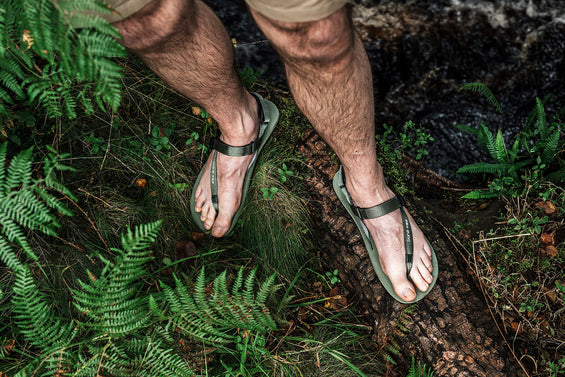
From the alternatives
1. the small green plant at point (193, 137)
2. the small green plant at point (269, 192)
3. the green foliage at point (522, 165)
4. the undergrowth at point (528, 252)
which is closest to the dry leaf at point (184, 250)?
the small green plant at point (269, 192)

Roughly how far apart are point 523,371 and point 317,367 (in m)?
1.22

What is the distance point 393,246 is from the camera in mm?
2418

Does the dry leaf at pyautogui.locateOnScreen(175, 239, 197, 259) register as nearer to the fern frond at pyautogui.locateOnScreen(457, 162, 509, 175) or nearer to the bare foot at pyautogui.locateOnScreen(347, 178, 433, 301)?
the bare foot at pyautogui.locateOnScreen(347, 178, 433, 301)

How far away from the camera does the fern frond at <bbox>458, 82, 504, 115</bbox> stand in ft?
9.91

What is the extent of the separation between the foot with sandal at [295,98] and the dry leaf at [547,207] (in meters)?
0.89

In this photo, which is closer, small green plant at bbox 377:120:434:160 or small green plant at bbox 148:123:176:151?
small green plant at bbox 148:123:176:151

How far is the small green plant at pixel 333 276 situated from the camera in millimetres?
2664

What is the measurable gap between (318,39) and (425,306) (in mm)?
1766

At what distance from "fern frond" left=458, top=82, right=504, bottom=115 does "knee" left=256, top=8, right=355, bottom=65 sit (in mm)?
1777

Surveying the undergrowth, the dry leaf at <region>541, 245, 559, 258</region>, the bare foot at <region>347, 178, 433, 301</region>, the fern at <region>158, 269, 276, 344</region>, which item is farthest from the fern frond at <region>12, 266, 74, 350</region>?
the dry leaf at <region>541, 245, 559, 258</region>

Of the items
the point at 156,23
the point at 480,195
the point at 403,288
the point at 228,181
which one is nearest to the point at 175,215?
the point at 228,181

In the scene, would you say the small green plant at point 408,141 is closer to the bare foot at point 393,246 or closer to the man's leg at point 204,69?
the bare foot at point 393,246

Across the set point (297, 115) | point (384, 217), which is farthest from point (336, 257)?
point (297, 115)

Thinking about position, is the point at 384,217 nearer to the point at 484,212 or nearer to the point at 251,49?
the point at 484,212
